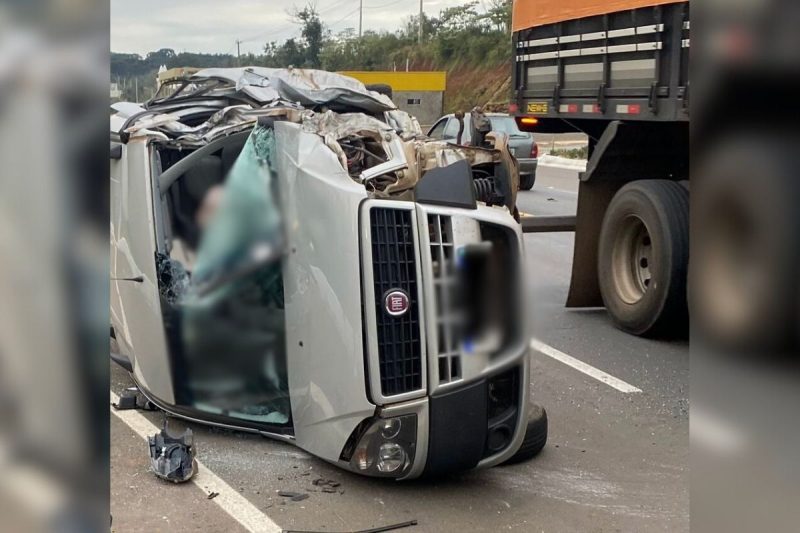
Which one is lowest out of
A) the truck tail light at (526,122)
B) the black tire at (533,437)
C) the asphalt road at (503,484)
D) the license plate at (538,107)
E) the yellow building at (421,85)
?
the asphalt road at (503,484)

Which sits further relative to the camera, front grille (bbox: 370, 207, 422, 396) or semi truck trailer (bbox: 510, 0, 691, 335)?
semi truck trailer (bbox: 510, 0, 691, 335)

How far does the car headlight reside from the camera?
3318 millimetres

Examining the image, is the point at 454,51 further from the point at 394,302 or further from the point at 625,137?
the point at 394,302

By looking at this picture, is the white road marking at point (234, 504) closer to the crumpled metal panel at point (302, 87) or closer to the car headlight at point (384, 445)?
the car headlight at point (384, 445)

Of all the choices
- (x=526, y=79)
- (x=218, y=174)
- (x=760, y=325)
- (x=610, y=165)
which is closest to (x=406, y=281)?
(x=218, y=174)

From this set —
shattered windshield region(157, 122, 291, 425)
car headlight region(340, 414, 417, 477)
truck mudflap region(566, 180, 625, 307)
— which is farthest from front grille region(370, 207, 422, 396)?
truck mudflap region(566, 180, 625, 307)

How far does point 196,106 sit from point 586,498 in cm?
331

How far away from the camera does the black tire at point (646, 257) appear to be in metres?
5.73

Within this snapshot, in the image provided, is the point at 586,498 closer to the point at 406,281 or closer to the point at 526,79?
the point at 406,281

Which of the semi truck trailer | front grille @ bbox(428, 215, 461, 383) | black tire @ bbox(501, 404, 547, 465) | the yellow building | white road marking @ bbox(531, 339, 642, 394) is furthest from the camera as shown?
the yellow building

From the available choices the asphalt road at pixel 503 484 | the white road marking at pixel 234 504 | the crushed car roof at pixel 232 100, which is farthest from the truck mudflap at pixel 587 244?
the white road marking at pixel 234 504

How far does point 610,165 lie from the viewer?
659 cm

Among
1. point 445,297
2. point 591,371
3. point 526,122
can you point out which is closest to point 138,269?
point 445,297

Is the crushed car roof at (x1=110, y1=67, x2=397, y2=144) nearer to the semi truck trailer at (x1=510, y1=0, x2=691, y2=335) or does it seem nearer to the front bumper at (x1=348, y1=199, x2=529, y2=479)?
the front bumper at (x1=348, y1=199, x2=529, y2=479)
